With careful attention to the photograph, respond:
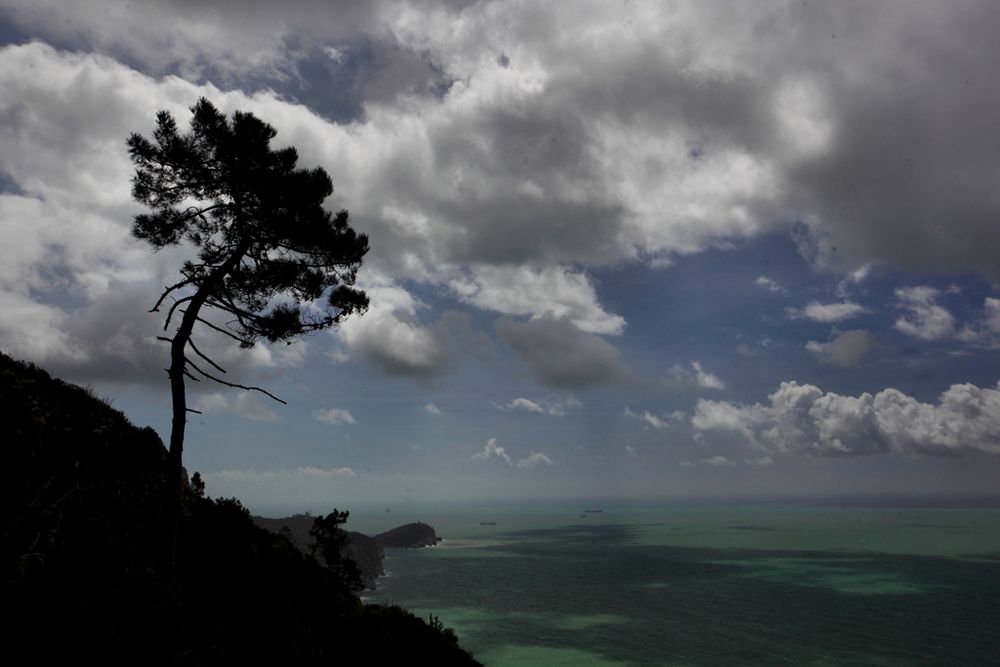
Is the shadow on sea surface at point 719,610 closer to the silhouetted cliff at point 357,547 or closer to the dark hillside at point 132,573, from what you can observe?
the silhouetted cliff at point 357,547

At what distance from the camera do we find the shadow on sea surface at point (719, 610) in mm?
77263

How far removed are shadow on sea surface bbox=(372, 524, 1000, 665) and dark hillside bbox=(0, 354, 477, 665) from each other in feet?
186

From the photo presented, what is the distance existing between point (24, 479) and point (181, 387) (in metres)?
4.33

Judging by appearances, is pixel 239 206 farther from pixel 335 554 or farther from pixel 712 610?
pixel 712 610

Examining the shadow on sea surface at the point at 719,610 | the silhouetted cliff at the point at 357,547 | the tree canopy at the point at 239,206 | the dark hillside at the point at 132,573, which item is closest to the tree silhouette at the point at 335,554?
the shadow on sea surface at the point at 719,610

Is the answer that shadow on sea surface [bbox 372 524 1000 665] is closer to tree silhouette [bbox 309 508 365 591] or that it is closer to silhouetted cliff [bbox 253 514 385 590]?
silhouetted cliff [bbox 253 514 385 590]

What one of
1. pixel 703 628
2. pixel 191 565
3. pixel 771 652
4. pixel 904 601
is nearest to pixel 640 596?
pixel 703 628

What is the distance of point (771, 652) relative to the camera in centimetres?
7800

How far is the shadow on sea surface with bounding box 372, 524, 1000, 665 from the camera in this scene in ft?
253

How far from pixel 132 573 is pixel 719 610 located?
4510 inches

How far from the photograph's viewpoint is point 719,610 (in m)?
→ 104

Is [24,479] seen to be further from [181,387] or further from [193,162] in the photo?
[193,162]

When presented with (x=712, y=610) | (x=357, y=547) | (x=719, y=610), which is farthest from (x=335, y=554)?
(x=357, y=547)

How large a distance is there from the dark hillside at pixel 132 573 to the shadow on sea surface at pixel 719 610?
56547 mm
